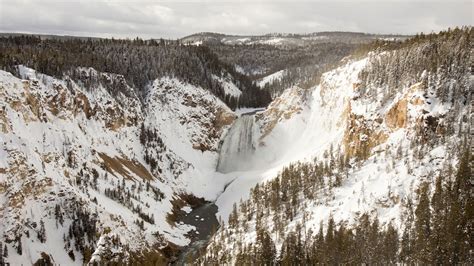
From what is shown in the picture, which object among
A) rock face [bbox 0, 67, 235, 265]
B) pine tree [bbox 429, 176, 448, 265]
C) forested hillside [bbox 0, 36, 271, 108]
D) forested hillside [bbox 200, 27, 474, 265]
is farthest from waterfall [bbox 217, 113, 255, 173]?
pine tree [bbox 429, 176, 448, 265]

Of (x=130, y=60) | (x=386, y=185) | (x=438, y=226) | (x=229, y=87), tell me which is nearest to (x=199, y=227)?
(x=386, y=185)

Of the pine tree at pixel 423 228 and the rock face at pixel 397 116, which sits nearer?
the pine tree at pixel 423 228

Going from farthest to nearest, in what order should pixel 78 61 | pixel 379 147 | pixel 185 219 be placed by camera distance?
pixel 78 61 → pixel 185 219 → pixel 379 147

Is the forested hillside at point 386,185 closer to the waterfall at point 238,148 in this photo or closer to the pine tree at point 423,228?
the pine tree at point 423,228

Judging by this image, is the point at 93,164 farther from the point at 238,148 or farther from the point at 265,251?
the point at 238,148

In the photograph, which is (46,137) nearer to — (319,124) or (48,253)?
(48,253)

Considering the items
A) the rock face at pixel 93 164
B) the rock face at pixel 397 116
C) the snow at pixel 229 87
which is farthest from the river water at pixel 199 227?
the snow at pixel 229 87

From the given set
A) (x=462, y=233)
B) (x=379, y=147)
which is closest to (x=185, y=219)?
(x=379, y=147)
